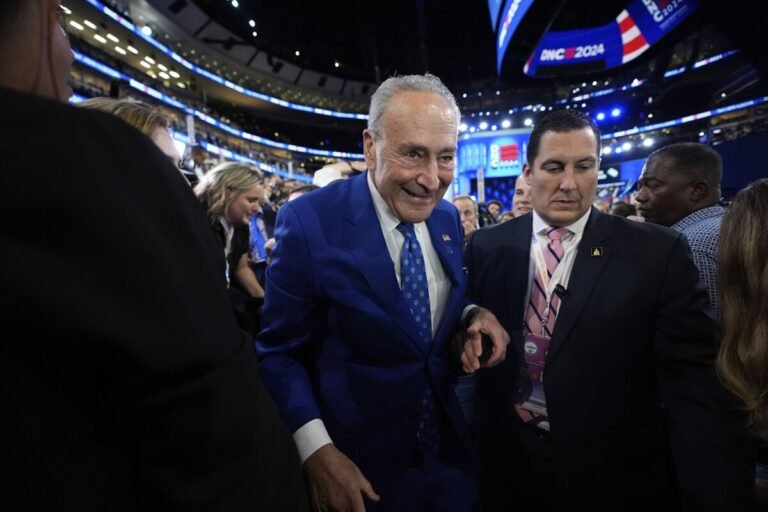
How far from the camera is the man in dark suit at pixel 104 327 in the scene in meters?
0.38

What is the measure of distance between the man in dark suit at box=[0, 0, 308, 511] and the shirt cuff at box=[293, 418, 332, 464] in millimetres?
819

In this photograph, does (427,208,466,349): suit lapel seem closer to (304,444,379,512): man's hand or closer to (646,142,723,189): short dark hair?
(304,444,379,512): man's hand

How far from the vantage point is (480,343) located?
1448 mm

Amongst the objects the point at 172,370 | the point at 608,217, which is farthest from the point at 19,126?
the point at 608,217

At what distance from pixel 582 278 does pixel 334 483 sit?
1.48m

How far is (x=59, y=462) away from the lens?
439 millimetres

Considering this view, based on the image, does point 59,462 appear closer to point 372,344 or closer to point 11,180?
point 11,180

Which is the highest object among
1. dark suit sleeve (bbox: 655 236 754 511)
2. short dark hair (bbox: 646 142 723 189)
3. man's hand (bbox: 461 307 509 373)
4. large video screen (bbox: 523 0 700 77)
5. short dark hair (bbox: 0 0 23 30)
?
large video screen (bbox: 523 0 700 77)

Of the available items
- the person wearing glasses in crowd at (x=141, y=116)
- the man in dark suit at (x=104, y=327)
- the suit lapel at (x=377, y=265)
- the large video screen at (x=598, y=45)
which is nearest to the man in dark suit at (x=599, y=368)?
the suit lapel at (x=377, y=265)

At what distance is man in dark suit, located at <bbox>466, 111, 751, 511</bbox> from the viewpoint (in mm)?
1615

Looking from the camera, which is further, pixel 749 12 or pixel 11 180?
pixel 749 12

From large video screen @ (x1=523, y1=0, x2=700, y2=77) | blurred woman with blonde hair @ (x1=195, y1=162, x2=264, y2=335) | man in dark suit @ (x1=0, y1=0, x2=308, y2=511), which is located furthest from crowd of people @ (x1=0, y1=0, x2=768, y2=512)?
large video screen @ (x1=523, y1=0, x2=700, y2=77)

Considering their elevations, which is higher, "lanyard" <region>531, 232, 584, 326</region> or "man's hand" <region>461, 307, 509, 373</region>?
"lanyard" <region>531, 232, 584, 326</region>

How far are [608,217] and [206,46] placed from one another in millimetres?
33307
